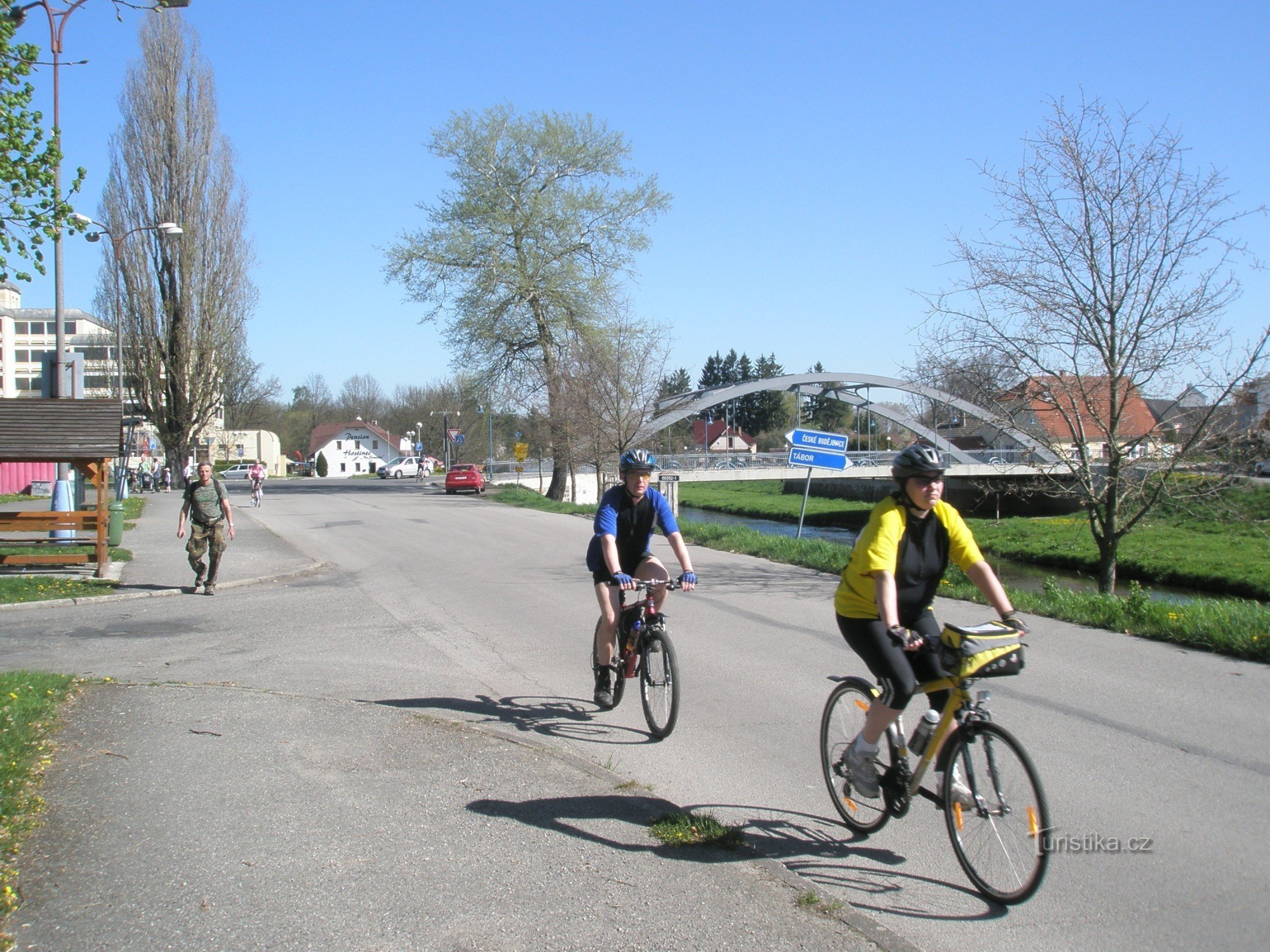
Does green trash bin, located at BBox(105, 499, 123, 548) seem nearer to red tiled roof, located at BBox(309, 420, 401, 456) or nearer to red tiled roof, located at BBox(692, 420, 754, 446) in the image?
red tiled roof, located at BBox(309, 420, 401, 456)

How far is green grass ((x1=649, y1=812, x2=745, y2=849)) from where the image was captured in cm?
414

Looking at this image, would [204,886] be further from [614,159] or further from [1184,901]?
[614,159]

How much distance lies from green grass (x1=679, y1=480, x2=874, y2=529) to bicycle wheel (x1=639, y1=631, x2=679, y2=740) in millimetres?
39768

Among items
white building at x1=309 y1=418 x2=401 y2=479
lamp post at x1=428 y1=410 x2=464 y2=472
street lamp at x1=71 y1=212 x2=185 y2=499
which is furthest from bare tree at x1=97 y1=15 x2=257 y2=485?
white building at x1=309 y1=418 x2=401 y2=479

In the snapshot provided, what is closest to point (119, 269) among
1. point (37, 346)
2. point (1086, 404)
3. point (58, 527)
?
point (58, 527)

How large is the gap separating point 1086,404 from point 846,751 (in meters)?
11.2

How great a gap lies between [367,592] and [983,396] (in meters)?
9.44

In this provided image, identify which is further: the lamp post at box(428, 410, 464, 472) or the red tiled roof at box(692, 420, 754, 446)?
the red tiled roof at box(692, 420, 754, 446)

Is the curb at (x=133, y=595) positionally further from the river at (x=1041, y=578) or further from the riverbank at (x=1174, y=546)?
the riverbank at (x=1174, y=546)

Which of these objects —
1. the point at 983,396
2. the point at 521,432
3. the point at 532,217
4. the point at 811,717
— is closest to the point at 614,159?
the point at 532,217

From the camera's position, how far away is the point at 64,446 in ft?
44.3

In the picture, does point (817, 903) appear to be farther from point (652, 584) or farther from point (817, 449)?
point (817, 449)

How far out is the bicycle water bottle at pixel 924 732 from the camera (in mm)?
3951

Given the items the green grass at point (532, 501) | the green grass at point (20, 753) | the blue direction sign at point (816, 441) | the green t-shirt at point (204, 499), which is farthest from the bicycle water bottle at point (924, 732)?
the green grass at point (532, 501)
